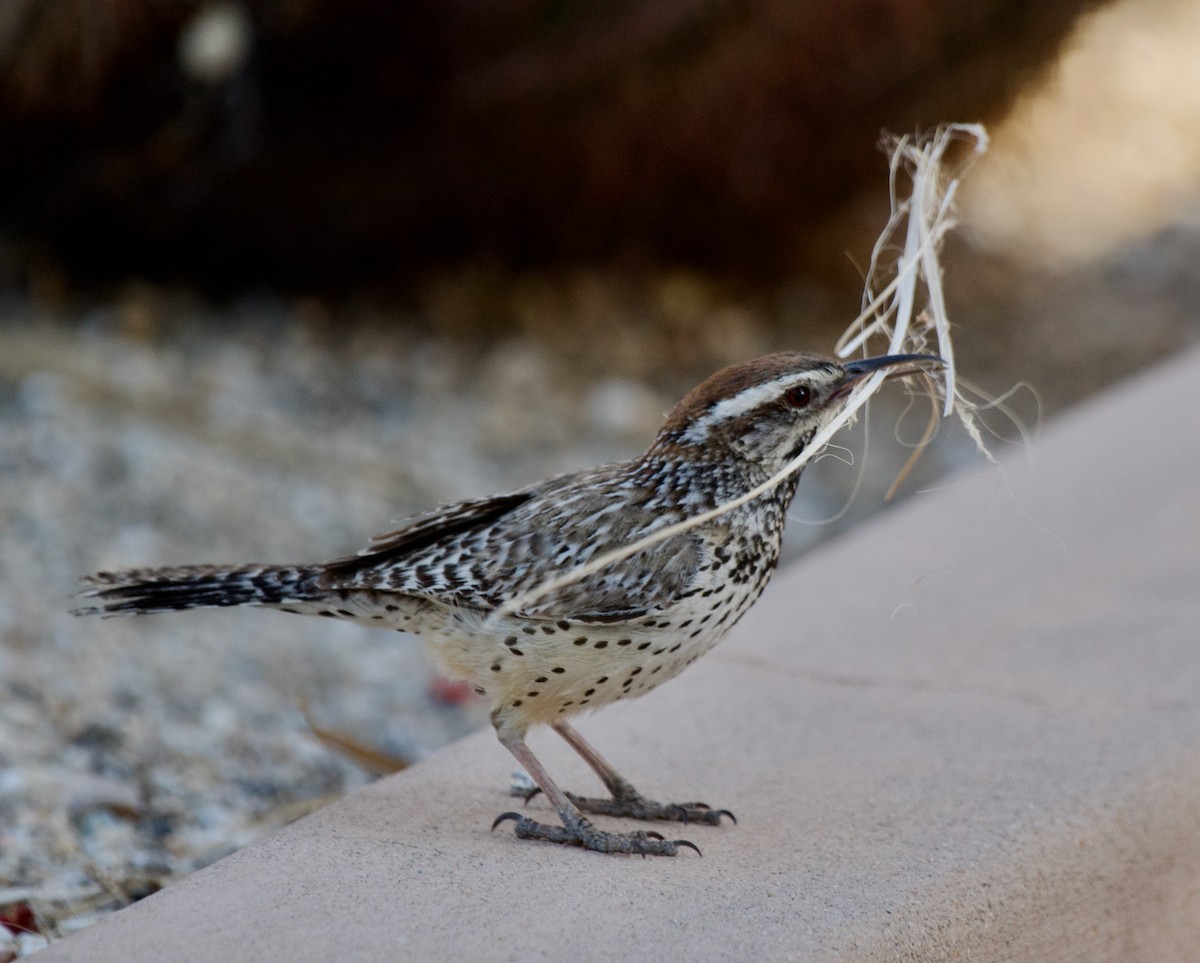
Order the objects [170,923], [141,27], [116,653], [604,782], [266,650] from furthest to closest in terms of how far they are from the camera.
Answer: [141,27] < [266,650] < [116,653] < [604,782] < [170,923]

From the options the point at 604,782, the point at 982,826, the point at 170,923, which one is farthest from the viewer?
the point at 604,782

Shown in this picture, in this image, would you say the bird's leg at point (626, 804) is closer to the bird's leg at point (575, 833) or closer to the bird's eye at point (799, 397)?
the bird's leg at point (575, 833)

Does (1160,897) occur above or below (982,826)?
below

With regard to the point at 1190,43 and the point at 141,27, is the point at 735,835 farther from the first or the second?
the point at 1190,43

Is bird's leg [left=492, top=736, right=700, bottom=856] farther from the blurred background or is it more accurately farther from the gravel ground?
the blurred background

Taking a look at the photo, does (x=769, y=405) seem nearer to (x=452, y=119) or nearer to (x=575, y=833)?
(x=575, y=833)

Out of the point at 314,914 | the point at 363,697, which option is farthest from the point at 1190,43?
the point at 314,914
